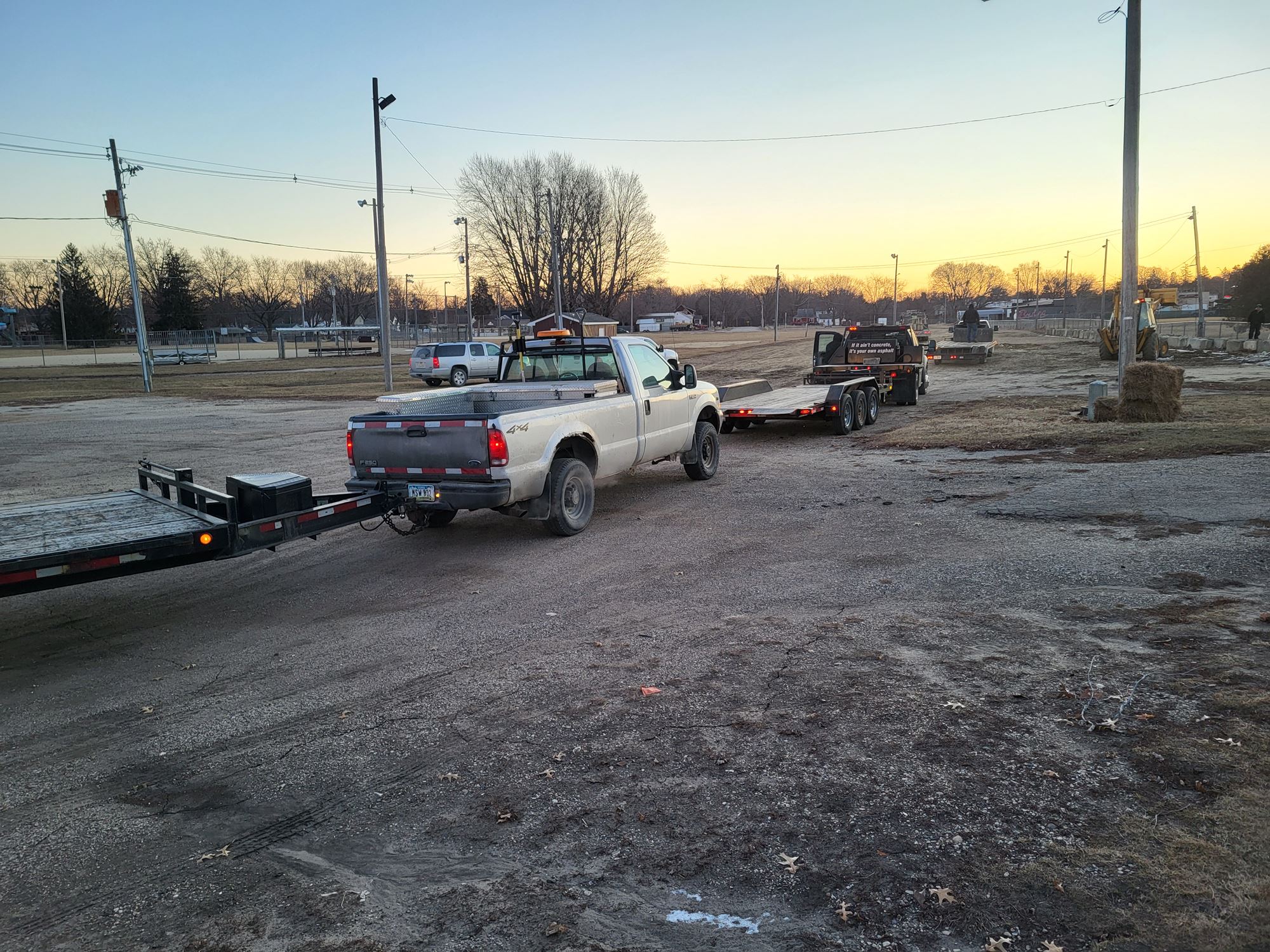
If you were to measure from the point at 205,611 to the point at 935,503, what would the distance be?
754 centimetres

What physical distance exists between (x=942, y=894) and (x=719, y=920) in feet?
2.60

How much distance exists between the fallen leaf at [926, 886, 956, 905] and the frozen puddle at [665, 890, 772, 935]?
58cm

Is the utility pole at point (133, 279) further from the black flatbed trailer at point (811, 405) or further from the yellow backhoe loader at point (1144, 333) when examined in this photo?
the yellow backhoe loader at point (1144, 333)

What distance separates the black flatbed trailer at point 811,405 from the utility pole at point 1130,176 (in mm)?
4590

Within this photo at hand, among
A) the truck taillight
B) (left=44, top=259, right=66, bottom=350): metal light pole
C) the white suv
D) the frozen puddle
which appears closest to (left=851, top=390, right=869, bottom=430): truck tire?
the truck taillight

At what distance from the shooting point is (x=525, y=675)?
540 cm

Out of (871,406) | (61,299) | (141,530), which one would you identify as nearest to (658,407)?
(141,530)

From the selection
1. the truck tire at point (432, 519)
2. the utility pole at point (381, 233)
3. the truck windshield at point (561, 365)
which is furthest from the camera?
the utility pole at point (381, 233)

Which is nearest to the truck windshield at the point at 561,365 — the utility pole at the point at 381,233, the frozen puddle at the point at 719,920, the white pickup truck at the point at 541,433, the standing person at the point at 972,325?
the white pickup truck at the point at 541,433

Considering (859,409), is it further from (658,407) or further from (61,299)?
(61,299)

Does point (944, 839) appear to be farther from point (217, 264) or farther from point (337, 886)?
point (217, 264)

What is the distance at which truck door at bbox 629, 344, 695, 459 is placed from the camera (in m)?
10.5

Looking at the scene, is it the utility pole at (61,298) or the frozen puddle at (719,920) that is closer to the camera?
the frozen puddle at (719,920)

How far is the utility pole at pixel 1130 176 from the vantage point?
1548 cm
